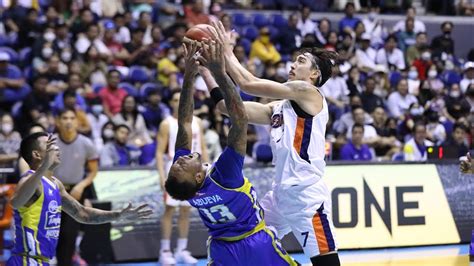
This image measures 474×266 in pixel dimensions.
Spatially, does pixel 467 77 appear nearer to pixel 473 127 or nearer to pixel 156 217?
pixel 473 127

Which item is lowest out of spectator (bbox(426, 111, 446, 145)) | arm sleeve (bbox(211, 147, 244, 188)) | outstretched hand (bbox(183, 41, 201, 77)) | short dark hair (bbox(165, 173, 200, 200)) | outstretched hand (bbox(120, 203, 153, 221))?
spectator (bbox(426, 111, 446, 145))

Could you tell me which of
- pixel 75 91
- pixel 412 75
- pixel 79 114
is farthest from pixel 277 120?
pixel 412 75

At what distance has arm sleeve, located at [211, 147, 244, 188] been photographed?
5102mm

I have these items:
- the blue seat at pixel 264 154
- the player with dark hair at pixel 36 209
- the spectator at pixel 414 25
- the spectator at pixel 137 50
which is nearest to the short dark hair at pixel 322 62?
the player with dark hair at pixel 36 209

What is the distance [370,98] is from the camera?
15.3 metres

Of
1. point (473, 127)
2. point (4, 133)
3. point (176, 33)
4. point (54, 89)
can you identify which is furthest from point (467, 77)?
point (4, 133)

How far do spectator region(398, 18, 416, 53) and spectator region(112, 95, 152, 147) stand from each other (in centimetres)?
772

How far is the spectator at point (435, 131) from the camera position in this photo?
14.6 m

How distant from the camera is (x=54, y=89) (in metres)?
12.7

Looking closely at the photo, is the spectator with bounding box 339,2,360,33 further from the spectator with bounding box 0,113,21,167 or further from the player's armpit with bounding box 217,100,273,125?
the player's armpit with bounding box 217,100,273,125

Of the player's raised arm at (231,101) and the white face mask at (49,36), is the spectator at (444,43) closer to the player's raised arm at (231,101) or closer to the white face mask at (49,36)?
the white face mask at (49,36)

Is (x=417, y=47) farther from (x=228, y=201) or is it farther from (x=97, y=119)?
(x=228, y=201)

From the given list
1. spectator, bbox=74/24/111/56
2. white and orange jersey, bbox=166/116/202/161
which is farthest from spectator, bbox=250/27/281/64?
white and orange jersey, bbox=166/116/202/161

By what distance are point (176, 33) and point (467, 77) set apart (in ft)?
19.2
